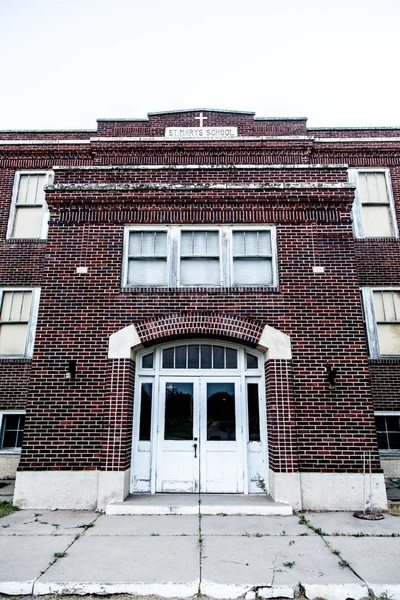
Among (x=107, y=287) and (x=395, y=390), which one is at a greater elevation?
(x=107, y=287)

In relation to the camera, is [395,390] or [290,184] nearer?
[290,184]

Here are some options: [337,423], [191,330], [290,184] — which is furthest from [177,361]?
[290,184]

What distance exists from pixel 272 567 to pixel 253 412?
12.1ft

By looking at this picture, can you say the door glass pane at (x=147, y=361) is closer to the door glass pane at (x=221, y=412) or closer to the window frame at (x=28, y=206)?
the door glass pane at (x=221, y=412)

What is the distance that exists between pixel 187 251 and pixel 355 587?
21.2 feet

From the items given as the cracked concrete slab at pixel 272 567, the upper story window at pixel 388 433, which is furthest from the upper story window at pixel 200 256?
the upper story window at pixel 388 433

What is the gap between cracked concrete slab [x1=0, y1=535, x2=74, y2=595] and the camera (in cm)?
448

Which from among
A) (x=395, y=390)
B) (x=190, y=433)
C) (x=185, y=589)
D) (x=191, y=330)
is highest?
(x=191, y=330)

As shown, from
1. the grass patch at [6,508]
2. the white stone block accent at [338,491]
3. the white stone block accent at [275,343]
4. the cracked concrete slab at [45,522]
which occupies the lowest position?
the cracked concrete slab at [45,522]

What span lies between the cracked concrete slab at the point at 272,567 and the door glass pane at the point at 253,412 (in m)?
2.50

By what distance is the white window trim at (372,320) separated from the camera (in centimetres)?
1080

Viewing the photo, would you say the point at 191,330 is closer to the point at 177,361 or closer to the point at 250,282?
the point at 177,361

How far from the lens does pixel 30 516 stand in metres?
7.09

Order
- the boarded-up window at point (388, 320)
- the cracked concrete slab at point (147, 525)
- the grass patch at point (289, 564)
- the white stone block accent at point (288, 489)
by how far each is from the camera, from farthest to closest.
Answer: the boarded-up window at point (388, 320) < the white stone block accent at point (288, 489) < the cracked concrete slab at point (147, 525) < the grass patch at point (289, 564)
